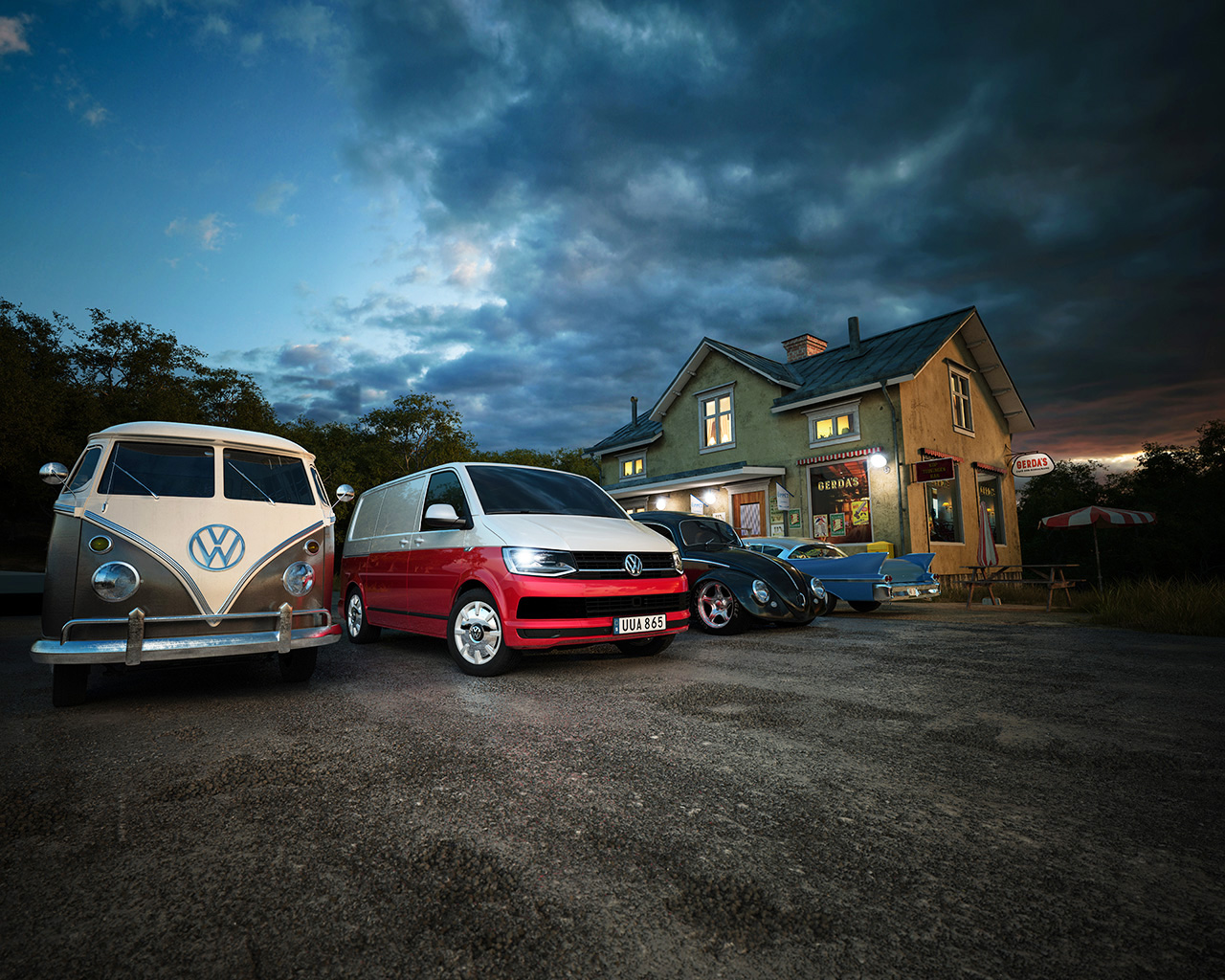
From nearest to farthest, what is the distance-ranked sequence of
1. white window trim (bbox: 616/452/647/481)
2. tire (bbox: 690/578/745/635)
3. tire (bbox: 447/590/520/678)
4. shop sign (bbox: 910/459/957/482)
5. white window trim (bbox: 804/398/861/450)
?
tire (bbox: 447/590/520/678), tire (bbox: 690/578/745/635), shop sign (bbox: 910/459/957/482), white window trim (bbox: 804/398/861/450), white window trim (bbox: 616/452/647/481)

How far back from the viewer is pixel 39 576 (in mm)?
11828

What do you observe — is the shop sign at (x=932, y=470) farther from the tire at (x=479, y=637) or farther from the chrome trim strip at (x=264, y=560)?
the chrome trim strip at (x=264, y=560)

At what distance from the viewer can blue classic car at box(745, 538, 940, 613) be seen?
10.3 metres

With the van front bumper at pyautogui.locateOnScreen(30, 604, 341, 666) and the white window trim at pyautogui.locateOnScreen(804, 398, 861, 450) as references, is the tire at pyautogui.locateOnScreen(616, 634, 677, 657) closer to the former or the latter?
the van front bumper at pyautogui.locateOnScreen(30, 604, 341, 666)

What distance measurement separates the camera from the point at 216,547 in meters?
4.29

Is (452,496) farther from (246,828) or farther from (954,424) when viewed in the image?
(954,424)

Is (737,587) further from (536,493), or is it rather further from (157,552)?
(157,552)

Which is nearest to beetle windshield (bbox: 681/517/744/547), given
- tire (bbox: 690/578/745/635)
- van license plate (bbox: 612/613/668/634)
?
tire (bbox: 690/578/745/635)

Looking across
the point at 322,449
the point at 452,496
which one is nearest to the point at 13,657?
the point at 452,496

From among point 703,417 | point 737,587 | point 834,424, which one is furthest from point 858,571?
point 703,417

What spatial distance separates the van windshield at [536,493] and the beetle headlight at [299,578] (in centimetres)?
154

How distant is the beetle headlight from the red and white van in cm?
120

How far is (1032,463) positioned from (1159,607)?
443 inches

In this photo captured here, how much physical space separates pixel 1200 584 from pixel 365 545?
41.5 feet
